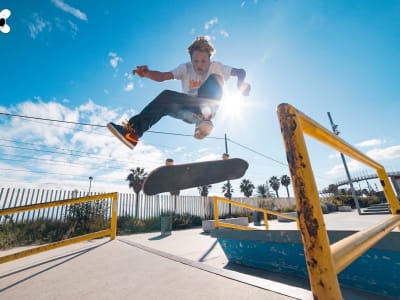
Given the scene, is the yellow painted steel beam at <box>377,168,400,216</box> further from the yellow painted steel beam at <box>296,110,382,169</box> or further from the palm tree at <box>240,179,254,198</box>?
the palm tree at <box>240,179,254,198</box>

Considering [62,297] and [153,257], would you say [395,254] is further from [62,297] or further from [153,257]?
[62,297]

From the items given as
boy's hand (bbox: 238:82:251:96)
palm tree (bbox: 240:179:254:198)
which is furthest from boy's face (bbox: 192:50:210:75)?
palm tree (bbox: 240:179:254:198)

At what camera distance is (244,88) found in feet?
9.93

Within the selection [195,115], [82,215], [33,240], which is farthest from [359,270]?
[82,215]

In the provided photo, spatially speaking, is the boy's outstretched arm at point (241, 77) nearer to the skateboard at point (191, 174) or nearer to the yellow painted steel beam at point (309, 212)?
the skateboard at point (191, 174)

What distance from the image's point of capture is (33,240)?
24.6 ft

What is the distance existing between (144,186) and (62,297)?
5.66 ft

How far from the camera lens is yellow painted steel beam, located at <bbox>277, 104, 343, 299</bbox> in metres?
0.57

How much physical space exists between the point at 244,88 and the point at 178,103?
3.64 feet

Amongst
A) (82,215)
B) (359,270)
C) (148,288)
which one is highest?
(82,215)

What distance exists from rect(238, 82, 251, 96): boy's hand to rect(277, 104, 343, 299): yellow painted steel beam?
2.39 m

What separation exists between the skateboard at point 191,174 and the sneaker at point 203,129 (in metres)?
0.81

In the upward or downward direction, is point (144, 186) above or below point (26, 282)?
above

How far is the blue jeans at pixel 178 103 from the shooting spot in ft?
8.42
